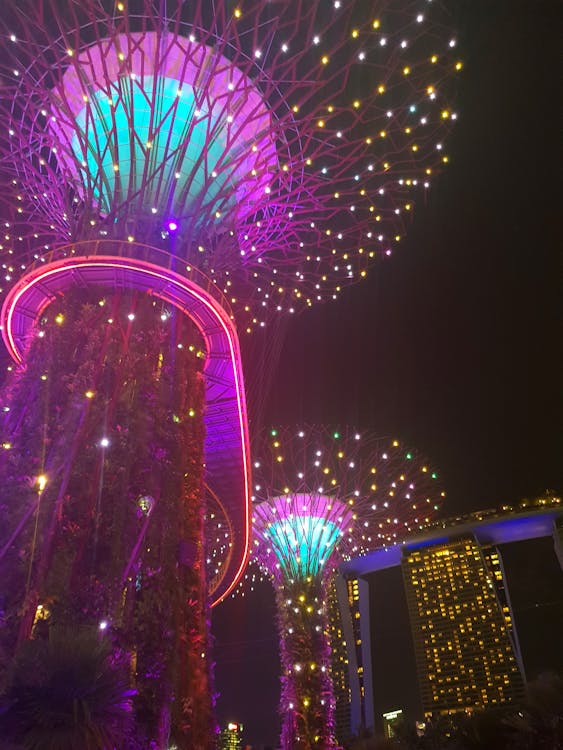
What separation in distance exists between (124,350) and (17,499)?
3.16 metres

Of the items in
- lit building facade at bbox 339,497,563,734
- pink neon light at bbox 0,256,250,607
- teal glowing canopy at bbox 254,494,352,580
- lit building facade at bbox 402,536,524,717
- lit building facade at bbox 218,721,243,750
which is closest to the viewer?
pink neon light at bbox 0,256,250,607

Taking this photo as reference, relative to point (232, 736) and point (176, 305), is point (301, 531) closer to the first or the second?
point (176, 305)

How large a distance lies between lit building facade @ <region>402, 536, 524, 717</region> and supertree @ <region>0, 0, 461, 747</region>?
1421 inches

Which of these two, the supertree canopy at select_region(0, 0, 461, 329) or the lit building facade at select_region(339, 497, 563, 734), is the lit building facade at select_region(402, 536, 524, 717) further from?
the supertree canopy at select_region(0, 0, 461, 329)

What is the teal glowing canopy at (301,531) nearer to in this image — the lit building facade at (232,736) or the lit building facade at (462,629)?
the lit building facade at (232,736)

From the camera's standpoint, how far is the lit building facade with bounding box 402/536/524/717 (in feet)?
139

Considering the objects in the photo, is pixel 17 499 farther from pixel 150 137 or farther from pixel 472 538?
pixel 472 538

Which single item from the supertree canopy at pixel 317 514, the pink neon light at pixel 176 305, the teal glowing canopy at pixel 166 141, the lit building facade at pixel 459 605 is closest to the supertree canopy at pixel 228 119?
the teal glowing canopy at pixel 166 141

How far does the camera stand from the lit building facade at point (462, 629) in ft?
139

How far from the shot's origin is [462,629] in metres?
44.9

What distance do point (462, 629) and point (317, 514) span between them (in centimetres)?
3293

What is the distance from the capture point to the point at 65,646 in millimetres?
5539

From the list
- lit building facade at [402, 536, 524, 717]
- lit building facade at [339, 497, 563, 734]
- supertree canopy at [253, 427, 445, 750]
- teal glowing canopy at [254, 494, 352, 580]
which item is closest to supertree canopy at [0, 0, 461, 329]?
supertree canopy at [253, 427, 445, 750]

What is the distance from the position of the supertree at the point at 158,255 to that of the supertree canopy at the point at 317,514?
16.3ft
